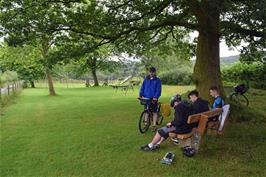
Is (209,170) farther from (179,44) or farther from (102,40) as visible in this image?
(179,44)

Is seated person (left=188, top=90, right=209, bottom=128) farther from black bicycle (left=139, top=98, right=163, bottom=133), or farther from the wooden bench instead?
black bicycle (left=139, top=98, right=163, bottom=133)

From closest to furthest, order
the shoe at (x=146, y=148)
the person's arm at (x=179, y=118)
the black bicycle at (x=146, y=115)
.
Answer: the person's arm at (x=179, y=118) → the shoe at (x=146, y=148) → the black bicycle at (x=146, y=115)

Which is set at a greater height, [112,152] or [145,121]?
[145,121]

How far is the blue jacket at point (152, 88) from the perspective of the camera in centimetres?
977

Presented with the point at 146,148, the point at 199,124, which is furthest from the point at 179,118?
the point at 146,148

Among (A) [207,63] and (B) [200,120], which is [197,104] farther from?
(A) [207,63]

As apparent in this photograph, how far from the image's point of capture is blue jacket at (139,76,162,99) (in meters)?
9.77

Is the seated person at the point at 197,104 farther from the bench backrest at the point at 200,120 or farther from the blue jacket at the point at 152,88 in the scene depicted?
the blue jacket at the point at 152,88

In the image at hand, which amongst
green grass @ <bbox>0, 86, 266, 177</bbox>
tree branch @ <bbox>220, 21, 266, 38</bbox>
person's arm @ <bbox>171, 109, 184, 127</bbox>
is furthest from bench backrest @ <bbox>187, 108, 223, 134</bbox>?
tree branch @ <bbox>220, 21, 266, 38</bbox>

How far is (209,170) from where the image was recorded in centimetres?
673

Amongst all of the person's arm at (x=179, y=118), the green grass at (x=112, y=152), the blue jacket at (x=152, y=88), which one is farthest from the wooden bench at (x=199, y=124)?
the blue jacket at (x=152, y=88)

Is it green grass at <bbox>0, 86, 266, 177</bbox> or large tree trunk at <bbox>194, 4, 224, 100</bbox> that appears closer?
green grass at <bbox>0, 86, 266, 177</bbox>

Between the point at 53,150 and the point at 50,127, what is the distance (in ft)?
11.4

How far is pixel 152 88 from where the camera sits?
984 cm
